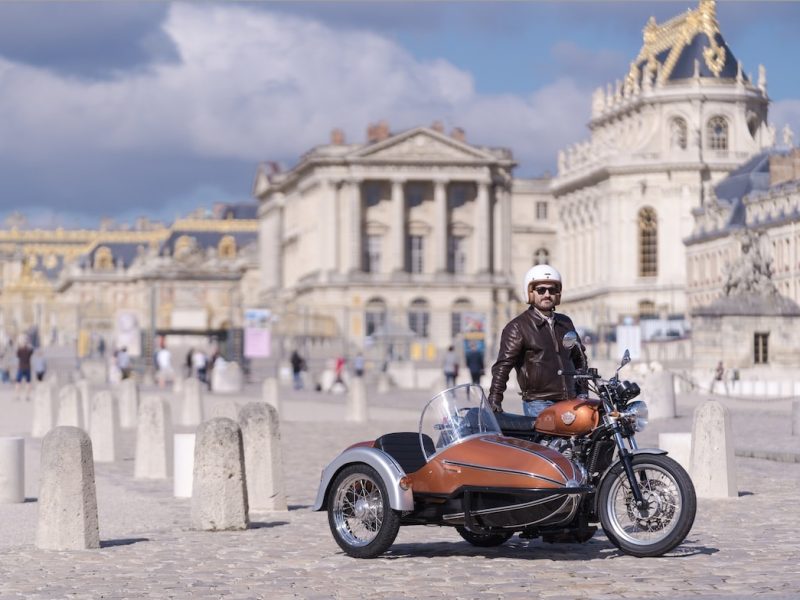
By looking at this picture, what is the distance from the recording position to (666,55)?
385ft

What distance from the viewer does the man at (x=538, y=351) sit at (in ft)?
42.8

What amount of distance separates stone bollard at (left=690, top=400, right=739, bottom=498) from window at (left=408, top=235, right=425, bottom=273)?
4243 inches

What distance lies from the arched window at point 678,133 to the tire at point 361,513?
102 meters

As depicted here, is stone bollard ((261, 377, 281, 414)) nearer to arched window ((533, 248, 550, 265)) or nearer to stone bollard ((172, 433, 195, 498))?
stone bollard ((172, 433, 195, 498))

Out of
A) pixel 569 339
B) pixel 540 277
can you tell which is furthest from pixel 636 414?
pixel 540 277

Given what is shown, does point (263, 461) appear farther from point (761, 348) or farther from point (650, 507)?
point (761, 348)

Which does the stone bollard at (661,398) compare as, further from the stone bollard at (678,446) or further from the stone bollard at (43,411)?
the stone bollard at (678,446)

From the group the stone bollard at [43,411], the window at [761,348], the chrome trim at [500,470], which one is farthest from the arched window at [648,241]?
the chrome trim at [500,470]

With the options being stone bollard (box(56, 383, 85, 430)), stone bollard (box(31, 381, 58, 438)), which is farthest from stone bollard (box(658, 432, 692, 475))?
stone bollard (box(31, 381, 58, 438))

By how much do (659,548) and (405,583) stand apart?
1.64 m

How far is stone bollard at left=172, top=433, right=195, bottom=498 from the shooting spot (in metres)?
18.0

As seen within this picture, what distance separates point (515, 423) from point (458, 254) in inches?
4466

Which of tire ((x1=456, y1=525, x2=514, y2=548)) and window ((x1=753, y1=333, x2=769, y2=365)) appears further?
window ((x1=753, y1=333, x2=769, y2=365))

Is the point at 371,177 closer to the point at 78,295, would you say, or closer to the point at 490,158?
the point at 490,158
